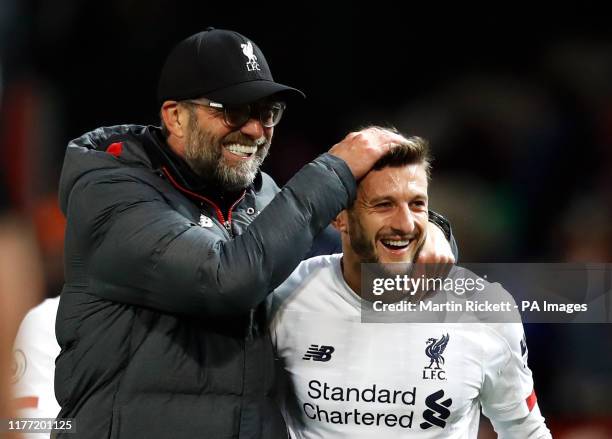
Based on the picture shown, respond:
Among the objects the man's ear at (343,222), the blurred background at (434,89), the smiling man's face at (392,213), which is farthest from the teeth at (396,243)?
the blurred background at (434,89)

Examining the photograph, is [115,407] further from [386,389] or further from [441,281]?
[441,281]

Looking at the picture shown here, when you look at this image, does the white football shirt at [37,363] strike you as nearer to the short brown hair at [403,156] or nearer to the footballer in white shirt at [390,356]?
the footballer in white shirt at [390,356]

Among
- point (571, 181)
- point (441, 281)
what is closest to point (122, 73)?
point (571, 181)

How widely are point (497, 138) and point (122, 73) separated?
217 cm

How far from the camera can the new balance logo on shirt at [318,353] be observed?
2.77 meters

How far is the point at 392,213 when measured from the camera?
2.74 m

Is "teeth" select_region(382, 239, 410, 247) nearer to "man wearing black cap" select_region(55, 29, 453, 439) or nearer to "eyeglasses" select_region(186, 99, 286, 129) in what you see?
"man wearing black cap" select_region(55, 29, 453, 439)

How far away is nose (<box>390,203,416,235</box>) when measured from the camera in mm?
2717

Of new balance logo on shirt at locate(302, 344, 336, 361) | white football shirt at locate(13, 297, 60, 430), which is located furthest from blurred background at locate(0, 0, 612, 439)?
new balance logo on shirt at locate(302, 344, 336, 361)

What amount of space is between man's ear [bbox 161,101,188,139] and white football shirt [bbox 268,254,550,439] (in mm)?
587

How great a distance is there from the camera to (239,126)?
2.64m

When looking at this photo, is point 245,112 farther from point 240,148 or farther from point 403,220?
point 403,220

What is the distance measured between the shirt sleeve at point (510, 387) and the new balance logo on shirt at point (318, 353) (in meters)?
0.48

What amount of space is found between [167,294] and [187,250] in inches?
5.3
